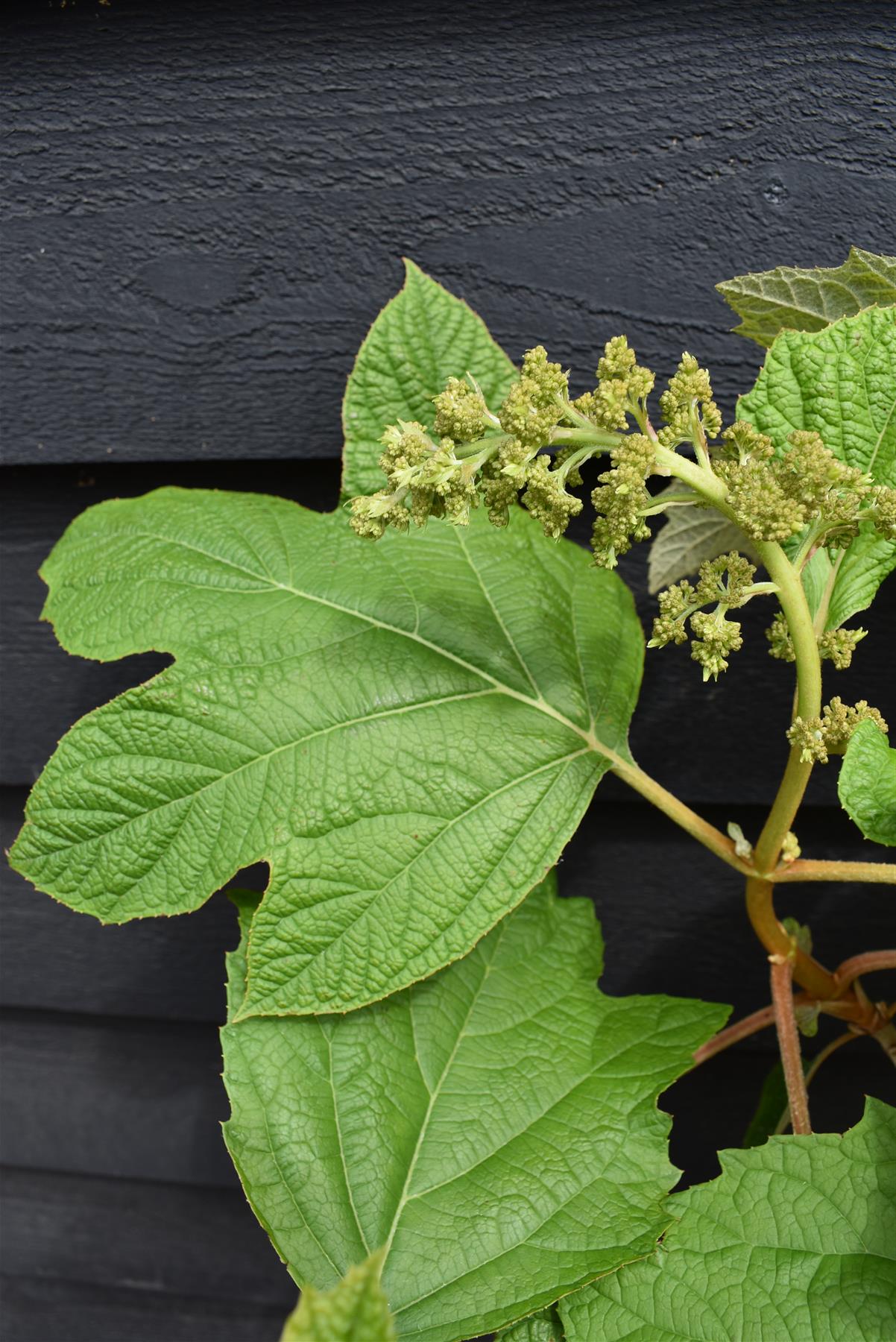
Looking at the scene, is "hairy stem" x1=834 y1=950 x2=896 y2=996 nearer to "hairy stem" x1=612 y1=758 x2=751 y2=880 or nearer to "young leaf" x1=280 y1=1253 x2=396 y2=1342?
"hairy stem" x1=612 y1=758 x2=751 y2=880

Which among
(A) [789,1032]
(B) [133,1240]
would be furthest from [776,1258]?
(B) [133,1240]

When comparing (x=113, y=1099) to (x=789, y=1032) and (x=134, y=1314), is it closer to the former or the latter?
(x=134, y=1314)

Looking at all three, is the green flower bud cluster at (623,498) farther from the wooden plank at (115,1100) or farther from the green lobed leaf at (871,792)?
the wooden plank at (115,1100)

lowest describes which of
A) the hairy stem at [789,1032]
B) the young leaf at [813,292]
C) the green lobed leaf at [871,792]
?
the hairy stem at [789,1032]

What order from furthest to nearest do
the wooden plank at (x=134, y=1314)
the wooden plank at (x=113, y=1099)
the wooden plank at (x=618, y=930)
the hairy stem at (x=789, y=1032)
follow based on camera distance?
the wooden plank at (x=134, y=1314) → the wooden plank at (x=113, y=1099) → the wooden plank at (x=618, y=930) → the hairy stem at (x=789, y=1032)

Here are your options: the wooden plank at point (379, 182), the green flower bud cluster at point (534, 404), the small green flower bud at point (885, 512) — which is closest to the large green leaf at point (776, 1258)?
the small green flower bud at point (885, 512)

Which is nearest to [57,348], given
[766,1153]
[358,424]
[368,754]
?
[358,424]

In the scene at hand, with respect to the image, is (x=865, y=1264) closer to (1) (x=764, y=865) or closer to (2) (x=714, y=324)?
(1) (x=764, y=865)
